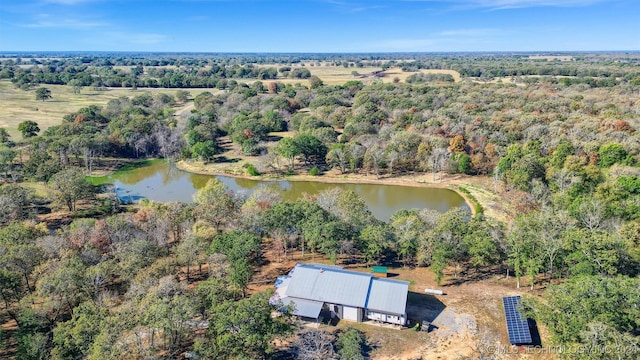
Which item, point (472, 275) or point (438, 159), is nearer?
point (472, 275)

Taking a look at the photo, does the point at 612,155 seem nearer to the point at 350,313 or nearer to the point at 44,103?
the point at 350,313

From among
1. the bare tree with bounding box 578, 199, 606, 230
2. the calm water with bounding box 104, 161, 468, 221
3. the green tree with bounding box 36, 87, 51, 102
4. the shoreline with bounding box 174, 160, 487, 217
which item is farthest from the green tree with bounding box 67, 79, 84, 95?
the bare tree with bounding box 578, 199, 606, 230

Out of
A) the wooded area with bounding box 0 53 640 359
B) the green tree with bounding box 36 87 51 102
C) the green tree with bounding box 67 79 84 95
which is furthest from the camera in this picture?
the green tree with bounding box 67 79 84 95

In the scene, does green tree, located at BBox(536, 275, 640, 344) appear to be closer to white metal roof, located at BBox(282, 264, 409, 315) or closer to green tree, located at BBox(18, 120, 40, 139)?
white metal roof, located at BBox(282, 264, 409, 315)

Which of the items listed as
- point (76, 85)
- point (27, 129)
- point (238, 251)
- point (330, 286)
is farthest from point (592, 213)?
point (76, 85)

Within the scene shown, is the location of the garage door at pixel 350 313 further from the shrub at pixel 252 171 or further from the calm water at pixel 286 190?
the shrub at pixel 252 171
